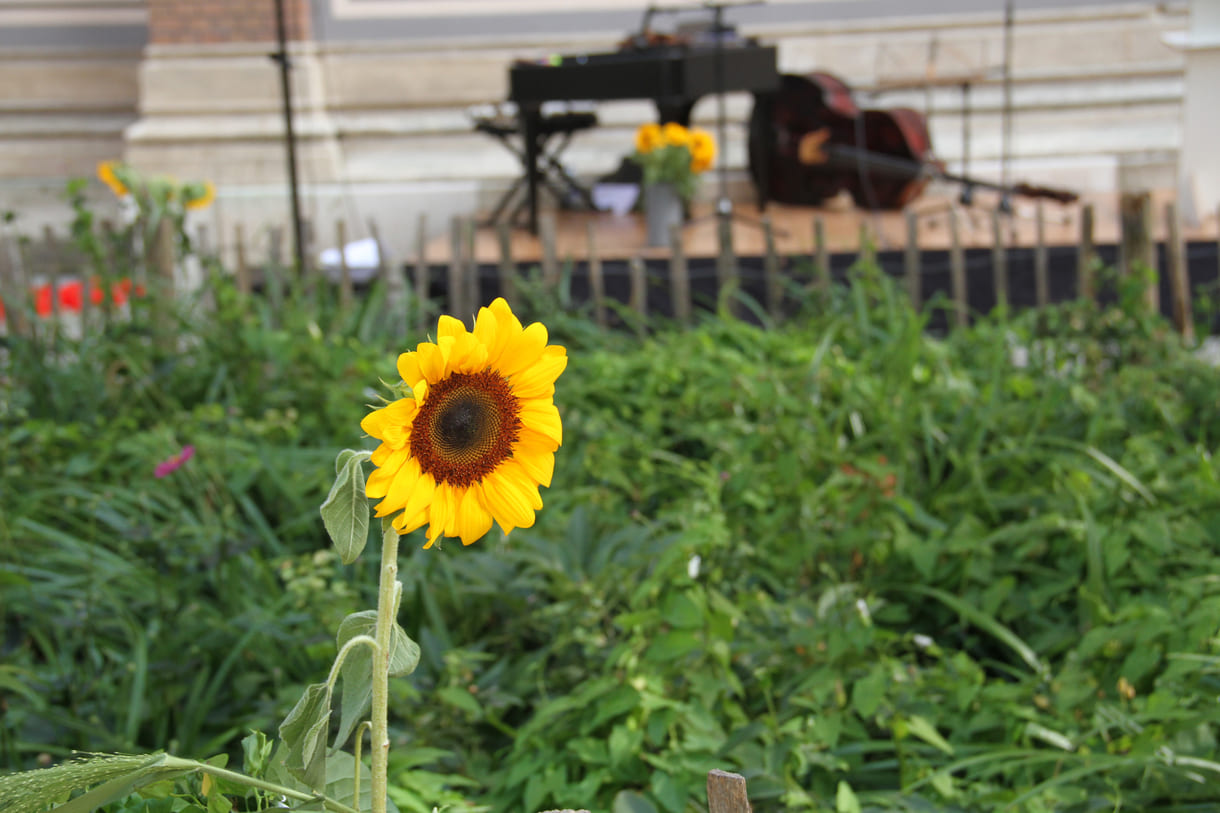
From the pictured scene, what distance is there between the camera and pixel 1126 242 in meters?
3.80

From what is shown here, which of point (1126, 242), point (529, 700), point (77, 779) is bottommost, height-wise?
point (529, 700)

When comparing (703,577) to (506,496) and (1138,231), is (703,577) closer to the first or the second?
(506,496)

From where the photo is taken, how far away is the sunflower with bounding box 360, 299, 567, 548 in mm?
867

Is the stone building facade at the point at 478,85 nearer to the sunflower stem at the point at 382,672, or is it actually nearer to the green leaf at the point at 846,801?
the green leaf at the point at 846,801

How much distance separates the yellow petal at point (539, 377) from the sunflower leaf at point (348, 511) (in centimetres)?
13

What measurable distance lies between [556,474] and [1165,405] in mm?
1489

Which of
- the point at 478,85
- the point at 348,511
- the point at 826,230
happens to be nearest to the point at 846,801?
the point at 348,511

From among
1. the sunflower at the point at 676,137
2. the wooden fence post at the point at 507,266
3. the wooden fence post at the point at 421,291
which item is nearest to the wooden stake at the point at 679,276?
the wooden fence post at the point at 507,266

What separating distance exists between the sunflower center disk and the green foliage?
2.4 inches

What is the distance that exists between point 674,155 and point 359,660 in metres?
5.67

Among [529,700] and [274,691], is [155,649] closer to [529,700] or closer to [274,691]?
[274,691]

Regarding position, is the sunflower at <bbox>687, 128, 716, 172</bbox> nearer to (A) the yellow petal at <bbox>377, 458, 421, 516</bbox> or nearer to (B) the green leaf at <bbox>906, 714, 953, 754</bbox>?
(B) the green leaf at <bbox>906, 714, 953, 754</bbox>

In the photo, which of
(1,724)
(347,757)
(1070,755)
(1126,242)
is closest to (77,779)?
(347,757)

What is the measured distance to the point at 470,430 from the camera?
2.97ft
